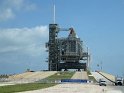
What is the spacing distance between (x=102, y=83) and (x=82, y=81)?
13743mm

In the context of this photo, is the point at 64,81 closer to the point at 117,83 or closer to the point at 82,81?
the point at 82,81

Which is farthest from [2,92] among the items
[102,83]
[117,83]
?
[117,83]

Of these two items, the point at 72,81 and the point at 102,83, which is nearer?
the point at 102,83

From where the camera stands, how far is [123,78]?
115812mm

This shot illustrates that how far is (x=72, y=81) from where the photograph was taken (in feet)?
376

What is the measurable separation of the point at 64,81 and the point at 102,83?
15.9 meters

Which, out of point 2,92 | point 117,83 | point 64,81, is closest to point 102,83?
point 117,83

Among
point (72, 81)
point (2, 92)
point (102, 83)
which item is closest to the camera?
point (2, 92)

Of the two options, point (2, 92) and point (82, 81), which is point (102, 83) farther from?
→ point (2, 92)

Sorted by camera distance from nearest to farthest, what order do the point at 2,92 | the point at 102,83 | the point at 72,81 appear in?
the point at 2,92 → the point at 102,83 → the point at 72,81

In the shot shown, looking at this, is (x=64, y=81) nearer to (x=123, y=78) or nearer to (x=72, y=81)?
(x=72, y=81)

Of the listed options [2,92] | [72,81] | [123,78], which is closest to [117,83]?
[123,78]

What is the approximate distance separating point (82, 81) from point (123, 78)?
12.5 m

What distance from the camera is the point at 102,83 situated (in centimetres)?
10381
